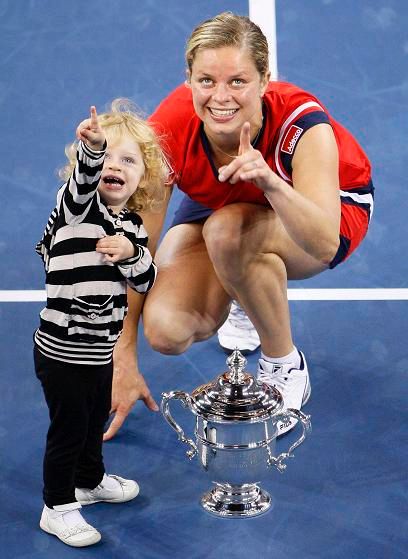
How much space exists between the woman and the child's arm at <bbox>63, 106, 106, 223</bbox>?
0.40 meters

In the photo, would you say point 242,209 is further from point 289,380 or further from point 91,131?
point 91,131

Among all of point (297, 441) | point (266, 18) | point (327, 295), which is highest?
point (266, 18)

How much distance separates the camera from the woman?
2562 millimetres

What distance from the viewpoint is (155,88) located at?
14.0 feet

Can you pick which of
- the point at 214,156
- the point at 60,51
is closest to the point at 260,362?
the point at 214,156

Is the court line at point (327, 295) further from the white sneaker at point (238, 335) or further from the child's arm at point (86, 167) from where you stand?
the child's arm at point (86, 167)

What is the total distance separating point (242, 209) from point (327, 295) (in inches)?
28.1

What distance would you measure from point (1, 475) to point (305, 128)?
1.06 metres

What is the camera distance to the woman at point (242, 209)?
256cm

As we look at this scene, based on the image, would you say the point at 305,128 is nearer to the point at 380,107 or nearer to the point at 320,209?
the point at 320,209

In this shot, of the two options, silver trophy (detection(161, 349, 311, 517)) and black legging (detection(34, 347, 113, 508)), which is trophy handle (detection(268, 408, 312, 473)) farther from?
black legging (detection(34, 347, 113, 508))

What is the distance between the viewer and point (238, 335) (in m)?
3.25

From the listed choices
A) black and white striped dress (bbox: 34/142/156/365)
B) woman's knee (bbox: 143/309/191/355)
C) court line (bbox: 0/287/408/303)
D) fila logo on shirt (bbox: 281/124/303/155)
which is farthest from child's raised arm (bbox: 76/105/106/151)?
court line (bbox: 0/287/408/303)

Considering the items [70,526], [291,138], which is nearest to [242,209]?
[291,138]
